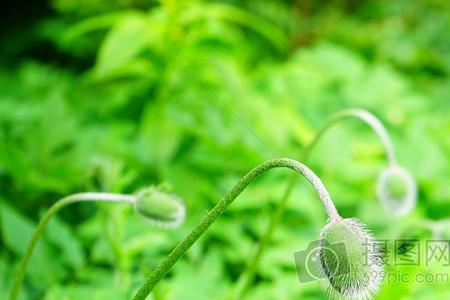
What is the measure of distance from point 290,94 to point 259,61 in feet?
2.70

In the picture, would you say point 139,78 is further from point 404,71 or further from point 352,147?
point 404,71

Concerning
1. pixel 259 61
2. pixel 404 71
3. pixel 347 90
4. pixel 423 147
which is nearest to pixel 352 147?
pixel 423 147

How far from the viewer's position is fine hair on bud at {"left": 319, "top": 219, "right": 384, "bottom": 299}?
0.90m

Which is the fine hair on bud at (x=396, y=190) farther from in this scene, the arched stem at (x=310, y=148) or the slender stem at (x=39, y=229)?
the slender stem at (x=39, y=229)

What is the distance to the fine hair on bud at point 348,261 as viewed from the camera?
2.96 ft

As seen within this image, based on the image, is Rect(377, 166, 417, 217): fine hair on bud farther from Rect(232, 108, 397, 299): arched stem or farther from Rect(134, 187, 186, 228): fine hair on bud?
Rect(134, 187, 186, 228): fine hair on bud

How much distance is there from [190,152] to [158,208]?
93cm

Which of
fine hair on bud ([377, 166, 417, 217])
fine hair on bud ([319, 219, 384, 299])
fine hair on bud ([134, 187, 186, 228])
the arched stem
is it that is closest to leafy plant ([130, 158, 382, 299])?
fine hair on bud ([319, 219, 384, 299])

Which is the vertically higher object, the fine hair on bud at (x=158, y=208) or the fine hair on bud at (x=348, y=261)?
the fine hair on bud at (x=158, y=208)

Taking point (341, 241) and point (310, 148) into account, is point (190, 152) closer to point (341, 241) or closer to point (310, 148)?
point (310, 148)

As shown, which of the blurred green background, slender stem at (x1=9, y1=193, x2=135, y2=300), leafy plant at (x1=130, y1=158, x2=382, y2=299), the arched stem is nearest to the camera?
leafy plant at (x1=130, y1=158, x2=382, y2=299)

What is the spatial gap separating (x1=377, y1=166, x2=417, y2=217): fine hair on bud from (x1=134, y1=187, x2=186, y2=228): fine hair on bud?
56cm

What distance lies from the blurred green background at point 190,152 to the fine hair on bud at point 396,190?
163mm

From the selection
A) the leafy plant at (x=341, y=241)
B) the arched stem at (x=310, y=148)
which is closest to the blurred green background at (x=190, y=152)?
the arched stem at (x=310, y=148)
